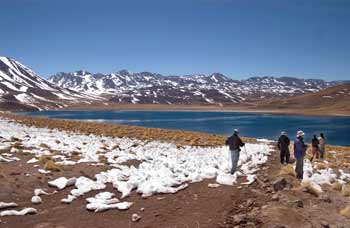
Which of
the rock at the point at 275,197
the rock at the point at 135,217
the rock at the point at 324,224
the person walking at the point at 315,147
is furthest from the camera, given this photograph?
the person walking at the point at 315,147

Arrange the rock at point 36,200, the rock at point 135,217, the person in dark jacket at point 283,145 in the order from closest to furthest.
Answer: the rock at point 135,217 → the rock at point 36,200 → the person in dark jacket at point 283,145

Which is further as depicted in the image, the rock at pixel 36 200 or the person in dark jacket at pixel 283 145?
the person in dark jacket at pixel 283 145

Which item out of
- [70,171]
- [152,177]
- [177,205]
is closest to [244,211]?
[177,205]

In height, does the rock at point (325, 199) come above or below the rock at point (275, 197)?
below

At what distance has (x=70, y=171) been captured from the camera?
1944 cm

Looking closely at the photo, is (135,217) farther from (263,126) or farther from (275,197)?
(263,126)

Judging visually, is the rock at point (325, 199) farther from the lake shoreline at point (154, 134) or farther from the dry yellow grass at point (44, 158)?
the lake shoreline at point (154, 134)

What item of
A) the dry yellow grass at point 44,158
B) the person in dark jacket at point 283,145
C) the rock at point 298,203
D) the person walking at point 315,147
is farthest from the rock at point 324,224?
the person walking at point 315,147

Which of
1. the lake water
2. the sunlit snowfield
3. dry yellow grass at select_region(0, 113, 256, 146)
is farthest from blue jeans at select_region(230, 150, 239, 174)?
the lake water

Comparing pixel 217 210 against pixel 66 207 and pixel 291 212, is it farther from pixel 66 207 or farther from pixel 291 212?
pixel 66 207

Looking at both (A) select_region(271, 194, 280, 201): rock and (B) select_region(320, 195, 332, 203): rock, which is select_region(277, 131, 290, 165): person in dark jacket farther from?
(A) select_region(271, 194, 280, 201): rock

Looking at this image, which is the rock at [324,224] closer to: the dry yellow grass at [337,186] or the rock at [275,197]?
the rock at [275,197]

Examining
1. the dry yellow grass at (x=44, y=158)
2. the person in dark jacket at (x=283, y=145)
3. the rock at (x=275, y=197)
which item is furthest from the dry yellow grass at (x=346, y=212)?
the dry yellow grass at (x=44, y=158)

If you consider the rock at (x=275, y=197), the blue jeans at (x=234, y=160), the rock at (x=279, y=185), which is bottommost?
the rock at (x=275, y=197)
